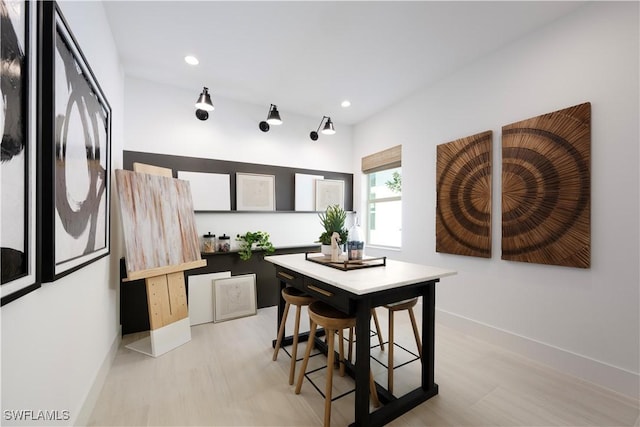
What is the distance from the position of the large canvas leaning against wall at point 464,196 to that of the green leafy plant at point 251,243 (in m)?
2.19

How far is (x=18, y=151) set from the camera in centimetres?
87

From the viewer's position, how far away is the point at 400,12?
2.11 metres

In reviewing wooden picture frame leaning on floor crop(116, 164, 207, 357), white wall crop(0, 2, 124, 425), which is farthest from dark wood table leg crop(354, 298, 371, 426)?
wooden picture frame leaning on floor crop(116, 164, 207, 357)

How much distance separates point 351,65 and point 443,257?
2434 millimetres

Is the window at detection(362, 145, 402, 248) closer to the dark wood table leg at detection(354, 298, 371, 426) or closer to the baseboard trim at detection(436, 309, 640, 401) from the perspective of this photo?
the baseboard trim at detection(436, 309, 640, 401)

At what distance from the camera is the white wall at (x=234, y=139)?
3.11 m

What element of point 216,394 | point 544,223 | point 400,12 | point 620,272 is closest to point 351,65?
point 400,12

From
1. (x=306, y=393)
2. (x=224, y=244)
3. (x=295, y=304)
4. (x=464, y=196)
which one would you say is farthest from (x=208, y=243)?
(x=464, y=196)

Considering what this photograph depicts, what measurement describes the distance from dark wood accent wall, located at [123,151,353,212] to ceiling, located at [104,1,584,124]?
2.99ft

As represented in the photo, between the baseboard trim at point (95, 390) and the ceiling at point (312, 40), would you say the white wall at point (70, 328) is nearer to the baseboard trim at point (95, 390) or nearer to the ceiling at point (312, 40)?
the baseboard trim at point (95, 390)

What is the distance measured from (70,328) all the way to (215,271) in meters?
1.95

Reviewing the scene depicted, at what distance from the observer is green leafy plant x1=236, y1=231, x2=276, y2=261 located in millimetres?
3422

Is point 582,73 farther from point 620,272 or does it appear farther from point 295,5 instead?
point 295,5

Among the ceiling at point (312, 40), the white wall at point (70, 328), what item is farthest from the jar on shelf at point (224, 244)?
the ceiling at point (312, 40)
